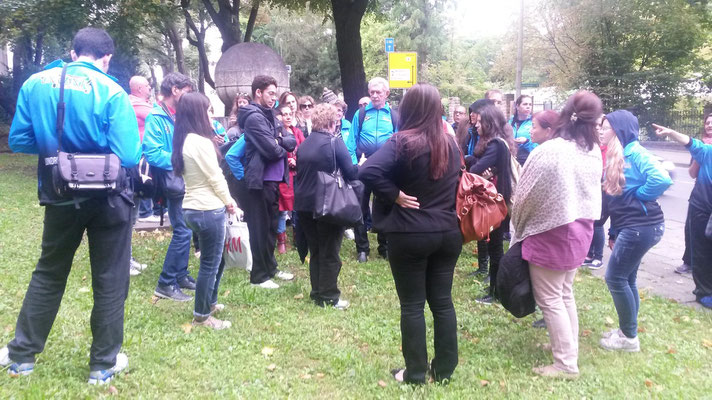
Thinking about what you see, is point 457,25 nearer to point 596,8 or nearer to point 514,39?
point 514,39

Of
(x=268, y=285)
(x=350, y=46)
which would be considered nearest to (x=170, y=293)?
(x=268, y=285)

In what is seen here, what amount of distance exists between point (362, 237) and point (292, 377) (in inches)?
128

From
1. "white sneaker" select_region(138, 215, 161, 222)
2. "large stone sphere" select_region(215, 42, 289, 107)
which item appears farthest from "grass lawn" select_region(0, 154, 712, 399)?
"large stone sphere" select_region(215, 42, 289, 107)

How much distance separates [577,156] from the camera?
3.53 metres

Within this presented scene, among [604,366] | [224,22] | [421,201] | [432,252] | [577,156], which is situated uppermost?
[224,22]

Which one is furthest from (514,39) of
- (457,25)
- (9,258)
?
(9,258)

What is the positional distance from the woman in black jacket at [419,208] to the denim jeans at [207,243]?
4.43 ft

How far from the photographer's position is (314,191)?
484 cm

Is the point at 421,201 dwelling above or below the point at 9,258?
above

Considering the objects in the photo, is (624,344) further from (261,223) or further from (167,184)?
(167,184)

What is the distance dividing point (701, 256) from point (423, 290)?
357 centimetres

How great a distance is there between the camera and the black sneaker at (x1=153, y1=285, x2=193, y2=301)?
5.08m

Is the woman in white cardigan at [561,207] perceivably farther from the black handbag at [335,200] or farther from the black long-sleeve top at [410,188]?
the black handbag at [335,200]

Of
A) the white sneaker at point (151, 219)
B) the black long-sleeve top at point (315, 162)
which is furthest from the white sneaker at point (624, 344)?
the white sneaker at point (151, 219)
